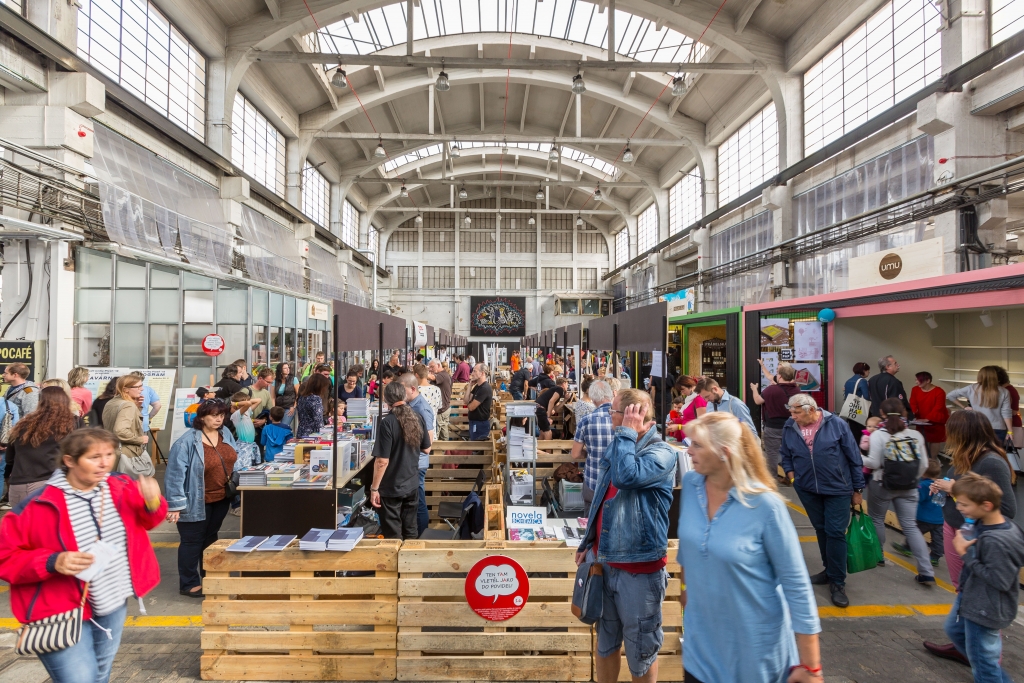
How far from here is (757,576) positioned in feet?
5.88

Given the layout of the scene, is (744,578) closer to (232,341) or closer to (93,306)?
(93,306)

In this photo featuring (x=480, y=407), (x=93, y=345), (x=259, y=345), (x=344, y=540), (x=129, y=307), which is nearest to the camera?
(x=344, y=540)

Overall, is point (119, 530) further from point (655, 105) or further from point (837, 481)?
point (655, 105)

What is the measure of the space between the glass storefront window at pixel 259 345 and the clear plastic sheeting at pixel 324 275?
239 inches

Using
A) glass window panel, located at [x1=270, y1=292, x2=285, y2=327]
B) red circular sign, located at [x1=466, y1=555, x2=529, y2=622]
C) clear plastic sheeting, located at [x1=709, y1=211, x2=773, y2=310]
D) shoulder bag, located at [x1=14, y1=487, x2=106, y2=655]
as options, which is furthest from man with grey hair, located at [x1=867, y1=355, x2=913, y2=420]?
glass window panel, located at [x1=270, y1=292, x2=285, y2=327]

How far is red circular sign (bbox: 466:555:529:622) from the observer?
3.18 metres

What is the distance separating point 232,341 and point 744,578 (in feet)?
41.3

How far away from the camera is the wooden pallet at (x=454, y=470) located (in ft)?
21.6

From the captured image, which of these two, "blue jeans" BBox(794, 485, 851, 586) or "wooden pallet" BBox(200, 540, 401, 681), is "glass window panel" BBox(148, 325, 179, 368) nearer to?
"wooden pallet" BBox(200, 540, 401, 681)

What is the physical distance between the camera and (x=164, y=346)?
10125mm

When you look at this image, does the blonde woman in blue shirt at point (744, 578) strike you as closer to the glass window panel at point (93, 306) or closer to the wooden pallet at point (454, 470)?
the wooden pallet at point (454, 470)

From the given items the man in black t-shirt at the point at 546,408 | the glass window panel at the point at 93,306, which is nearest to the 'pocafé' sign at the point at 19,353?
the glass window panel at the point at 93,306

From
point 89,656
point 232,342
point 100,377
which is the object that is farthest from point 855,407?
point 232,342

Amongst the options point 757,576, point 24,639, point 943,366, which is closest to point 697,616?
point 757,576
